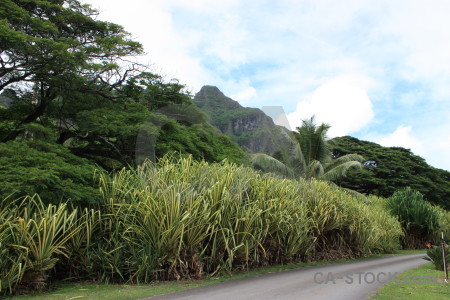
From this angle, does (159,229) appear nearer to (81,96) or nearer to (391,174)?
(81,96)

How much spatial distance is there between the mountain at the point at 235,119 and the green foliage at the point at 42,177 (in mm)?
29696

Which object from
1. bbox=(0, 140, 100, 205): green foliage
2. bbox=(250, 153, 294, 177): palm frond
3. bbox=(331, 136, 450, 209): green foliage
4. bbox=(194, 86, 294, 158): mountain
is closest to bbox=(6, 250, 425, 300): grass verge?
bbox=(0, 140, 100, 205): green foliage

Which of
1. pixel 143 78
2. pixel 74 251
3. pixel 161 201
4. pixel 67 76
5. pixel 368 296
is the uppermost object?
pixel 143 78

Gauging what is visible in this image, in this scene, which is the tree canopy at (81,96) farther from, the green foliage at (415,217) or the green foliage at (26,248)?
the green foliage at (415,217)

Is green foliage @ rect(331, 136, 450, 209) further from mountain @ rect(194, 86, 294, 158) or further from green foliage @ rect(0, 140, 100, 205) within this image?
green foliage @ rect(0, 140, 100, 205)

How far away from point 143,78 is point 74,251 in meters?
10.2

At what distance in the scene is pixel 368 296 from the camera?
23.0ft

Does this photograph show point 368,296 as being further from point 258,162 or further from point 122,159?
point 258,162

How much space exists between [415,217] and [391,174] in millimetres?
17745

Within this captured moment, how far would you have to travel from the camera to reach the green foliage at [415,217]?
23422mm

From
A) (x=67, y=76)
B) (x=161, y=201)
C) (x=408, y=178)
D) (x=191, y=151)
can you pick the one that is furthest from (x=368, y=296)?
(x=408, y=178)

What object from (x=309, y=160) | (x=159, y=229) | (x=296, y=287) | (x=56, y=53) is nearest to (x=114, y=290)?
(x=159, y=229)

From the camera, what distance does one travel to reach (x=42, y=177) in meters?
8.41

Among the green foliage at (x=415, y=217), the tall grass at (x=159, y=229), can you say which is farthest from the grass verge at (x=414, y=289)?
the green foliage at (x=415, y=217)
